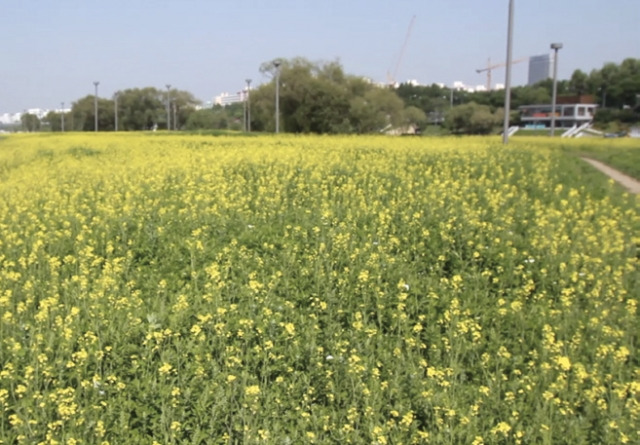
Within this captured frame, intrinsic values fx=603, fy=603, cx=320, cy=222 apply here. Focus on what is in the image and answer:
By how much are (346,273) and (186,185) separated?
5.44 metres

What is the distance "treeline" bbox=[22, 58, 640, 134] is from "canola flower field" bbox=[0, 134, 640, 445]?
30.4m

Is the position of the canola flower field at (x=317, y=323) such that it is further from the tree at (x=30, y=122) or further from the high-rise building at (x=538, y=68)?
the high-rise building at (x=538, y=68)

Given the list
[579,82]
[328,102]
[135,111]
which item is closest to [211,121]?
[135,111]

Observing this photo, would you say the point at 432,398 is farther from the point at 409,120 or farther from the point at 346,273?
the point at 409,120

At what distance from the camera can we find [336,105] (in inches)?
2007

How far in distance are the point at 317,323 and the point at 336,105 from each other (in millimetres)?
47792

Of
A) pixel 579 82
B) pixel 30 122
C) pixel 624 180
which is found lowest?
pixel 624 180

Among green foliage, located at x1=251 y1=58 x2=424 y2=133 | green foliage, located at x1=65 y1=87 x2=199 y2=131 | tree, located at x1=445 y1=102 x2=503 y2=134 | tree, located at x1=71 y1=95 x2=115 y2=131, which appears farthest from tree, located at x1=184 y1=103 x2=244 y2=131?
tree, located at x1=445 y1=102 x2=503 y2=134

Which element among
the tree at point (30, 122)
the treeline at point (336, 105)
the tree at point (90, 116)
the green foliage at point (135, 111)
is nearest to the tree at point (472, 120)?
the treeline at point (336, 105)

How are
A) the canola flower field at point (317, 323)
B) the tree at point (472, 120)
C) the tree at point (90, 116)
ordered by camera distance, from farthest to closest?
the tree at point (90, 116)
the tree at point (472, 120)
the canola flower field at point (317, 323)

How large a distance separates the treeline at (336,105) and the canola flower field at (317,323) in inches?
1197

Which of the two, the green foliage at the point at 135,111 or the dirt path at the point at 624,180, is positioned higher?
the green foliage at the point at 135,111

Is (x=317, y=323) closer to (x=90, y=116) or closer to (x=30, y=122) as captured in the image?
(x=90, y=116)

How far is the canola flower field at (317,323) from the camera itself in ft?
10.6
